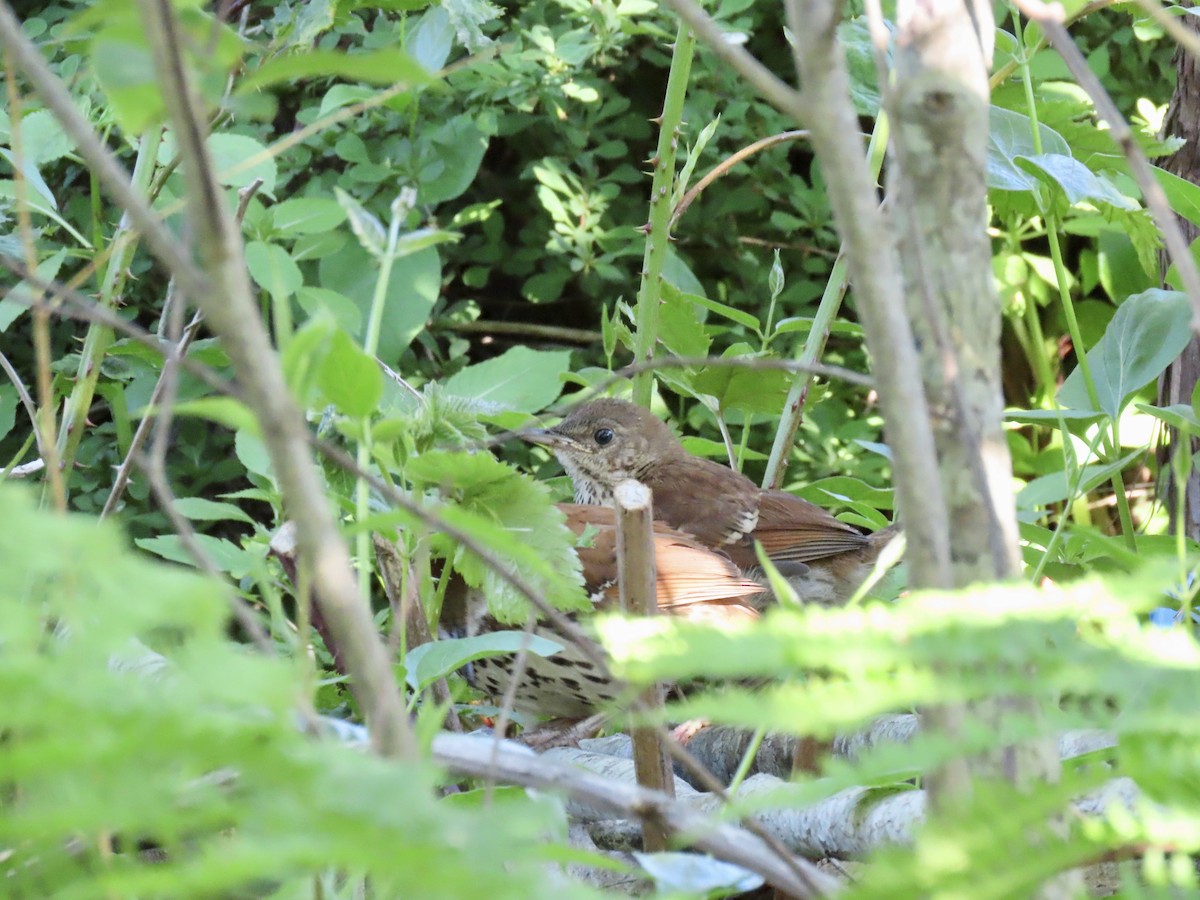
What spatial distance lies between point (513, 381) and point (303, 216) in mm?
295

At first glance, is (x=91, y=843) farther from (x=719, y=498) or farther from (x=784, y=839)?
(x=719, y=498)

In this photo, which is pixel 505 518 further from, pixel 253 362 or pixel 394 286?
pixel 394 286

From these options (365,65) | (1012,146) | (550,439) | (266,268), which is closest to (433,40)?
(266,268)

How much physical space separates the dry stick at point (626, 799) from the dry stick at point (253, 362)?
0.10m

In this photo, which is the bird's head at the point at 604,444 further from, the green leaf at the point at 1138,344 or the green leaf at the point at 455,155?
the green leaf at the point at 1138,344

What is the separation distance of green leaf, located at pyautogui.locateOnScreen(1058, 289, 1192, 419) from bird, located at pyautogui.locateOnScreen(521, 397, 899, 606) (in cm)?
68

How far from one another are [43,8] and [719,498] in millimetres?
1775

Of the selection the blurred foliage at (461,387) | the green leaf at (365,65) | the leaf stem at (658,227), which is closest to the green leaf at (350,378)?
the blurred foliage at (461,387)

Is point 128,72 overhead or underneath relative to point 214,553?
overhead

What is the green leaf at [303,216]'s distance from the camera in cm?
141

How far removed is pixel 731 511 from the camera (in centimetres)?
224

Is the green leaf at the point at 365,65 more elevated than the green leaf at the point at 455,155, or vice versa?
the green leaf at the point at 365,65

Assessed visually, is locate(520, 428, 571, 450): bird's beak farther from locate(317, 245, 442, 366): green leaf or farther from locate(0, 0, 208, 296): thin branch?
locate(0, 0, 208, 296): thin branch

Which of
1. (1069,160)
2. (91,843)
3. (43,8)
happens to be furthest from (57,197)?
(91,843)
